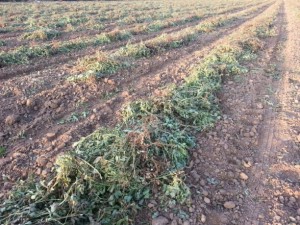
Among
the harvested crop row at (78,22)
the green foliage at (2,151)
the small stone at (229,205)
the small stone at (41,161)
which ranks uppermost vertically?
the small stone at (41,161)

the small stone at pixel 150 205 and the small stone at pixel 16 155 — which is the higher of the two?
the small stone at pixel 16 155

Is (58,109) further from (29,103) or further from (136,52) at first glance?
(136,52)

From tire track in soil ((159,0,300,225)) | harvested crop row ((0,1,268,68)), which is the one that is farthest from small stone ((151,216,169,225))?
harvested crop row ((0,1,268,68))

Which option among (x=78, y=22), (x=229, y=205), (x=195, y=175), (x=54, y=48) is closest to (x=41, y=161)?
(x=195, y=175)

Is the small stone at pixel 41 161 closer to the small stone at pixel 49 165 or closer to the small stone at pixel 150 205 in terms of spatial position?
the small stone at pixel 49 165

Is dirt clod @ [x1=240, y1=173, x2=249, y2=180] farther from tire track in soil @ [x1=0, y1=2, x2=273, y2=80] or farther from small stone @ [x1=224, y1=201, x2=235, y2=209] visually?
tire track in soil @ [x1=0, y1=2, x2=273, y2=80]

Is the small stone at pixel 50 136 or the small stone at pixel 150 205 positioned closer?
the small stone at pixel 150 205

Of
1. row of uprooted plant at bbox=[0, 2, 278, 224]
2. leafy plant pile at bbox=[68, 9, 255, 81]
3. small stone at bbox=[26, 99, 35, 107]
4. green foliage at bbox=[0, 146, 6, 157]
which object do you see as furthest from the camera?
leafy plant pile at bbox=[68, 9, 255, 81]

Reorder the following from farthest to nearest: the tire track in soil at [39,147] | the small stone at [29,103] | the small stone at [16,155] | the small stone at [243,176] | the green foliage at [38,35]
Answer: the green foliage at [38,35] → the small stone at [29,103] → the small stone at [16,155] → the tire track in soil at [39,147] → the small stone at [243,176]

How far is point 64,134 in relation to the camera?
4707 mm


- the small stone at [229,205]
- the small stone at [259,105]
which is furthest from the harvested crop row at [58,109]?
the small stone at [259,105]

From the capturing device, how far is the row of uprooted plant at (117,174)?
10.5 ft

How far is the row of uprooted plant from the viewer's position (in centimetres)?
321

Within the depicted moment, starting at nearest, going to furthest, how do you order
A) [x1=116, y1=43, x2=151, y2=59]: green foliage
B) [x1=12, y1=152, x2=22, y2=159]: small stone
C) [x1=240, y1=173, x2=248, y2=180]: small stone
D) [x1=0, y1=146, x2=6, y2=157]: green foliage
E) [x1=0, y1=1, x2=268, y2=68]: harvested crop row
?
[x1=240, y1=173, x2=248, y2=180]: small stone < [x1=12, y1=152, x2=22, y2=159]: small stone < [x1=0, y1=146, x2=6, y2=157]: green foliage < [x1=0, y1=1, x2=268, y2=68]: harvested crop row < [x1=116, y1=43, x2=151, y2=59]: green foliage
